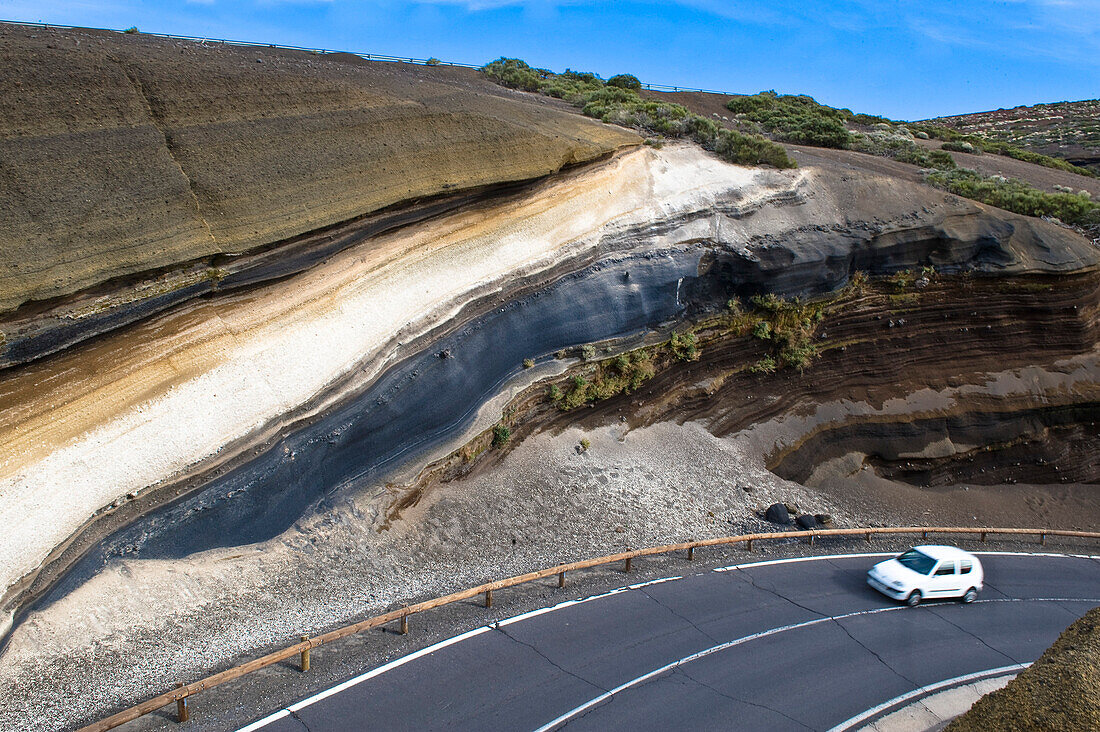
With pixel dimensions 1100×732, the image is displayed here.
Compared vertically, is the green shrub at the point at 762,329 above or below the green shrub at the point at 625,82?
below

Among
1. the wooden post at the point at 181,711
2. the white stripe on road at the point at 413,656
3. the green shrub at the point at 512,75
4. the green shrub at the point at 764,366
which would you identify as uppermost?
the green shrub at the point at 512,75

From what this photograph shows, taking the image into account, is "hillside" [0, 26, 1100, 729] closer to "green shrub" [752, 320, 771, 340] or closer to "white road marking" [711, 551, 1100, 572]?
"green shrub" [752, 320, 771, 340]

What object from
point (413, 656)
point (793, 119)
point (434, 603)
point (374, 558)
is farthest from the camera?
point (793, 119)


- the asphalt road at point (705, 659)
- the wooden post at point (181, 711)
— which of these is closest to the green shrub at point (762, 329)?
the asphalt road at point (705, 659)

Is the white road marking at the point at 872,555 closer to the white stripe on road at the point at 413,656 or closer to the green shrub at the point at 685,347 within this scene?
the white stripe on road at the point at 413,656

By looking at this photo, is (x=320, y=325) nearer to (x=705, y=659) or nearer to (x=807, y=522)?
(x=705, y=659)

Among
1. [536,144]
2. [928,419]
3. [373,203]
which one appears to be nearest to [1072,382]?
[928,419]

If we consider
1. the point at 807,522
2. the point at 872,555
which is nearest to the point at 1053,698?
the point at 872,555
